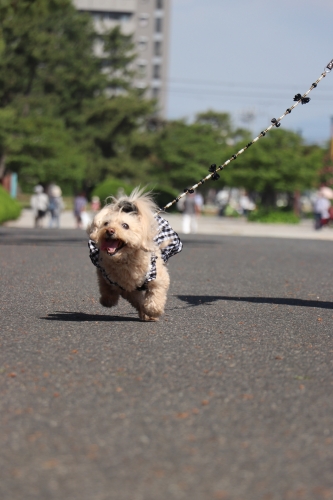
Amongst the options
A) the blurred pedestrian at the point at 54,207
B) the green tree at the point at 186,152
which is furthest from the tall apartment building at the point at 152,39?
the blurred pedestrian at the point at 54,207

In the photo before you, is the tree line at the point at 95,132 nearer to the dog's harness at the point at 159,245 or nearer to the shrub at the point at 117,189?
the shrub at the point at 117,189

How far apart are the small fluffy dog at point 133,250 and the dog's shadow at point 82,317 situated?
0.28 meters

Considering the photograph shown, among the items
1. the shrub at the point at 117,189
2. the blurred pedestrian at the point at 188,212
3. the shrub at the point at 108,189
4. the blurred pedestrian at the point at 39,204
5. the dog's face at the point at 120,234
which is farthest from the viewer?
the shrub at the point at 108,189

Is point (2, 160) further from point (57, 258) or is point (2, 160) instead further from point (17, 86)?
point (57, 258)

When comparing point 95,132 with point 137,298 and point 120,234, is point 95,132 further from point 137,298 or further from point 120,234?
point 120,234

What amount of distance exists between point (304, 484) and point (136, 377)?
2402 mm

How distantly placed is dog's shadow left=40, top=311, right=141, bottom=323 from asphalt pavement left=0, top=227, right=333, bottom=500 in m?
0.02

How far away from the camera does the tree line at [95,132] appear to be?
5697cm

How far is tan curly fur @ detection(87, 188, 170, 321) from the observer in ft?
26.7

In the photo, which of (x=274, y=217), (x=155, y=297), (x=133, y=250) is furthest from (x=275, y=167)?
(x=133, y=250)

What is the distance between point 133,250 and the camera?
845cm

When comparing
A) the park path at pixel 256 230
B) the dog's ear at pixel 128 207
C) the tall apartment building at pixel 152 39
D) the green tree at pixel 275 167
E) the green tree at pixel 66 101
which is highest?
the tall apartment building at pixel 152 39

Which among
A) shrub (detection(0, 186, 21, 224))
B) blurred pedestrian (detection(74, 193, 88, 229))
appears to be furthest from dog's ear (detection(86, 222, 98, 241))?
shrub (detection(0, 186, 21, 224))

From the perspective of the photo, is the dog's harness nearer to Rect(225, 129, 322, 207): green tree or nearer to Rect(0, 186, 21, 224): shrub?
Rect(0, 186, 21, 224): shrub
